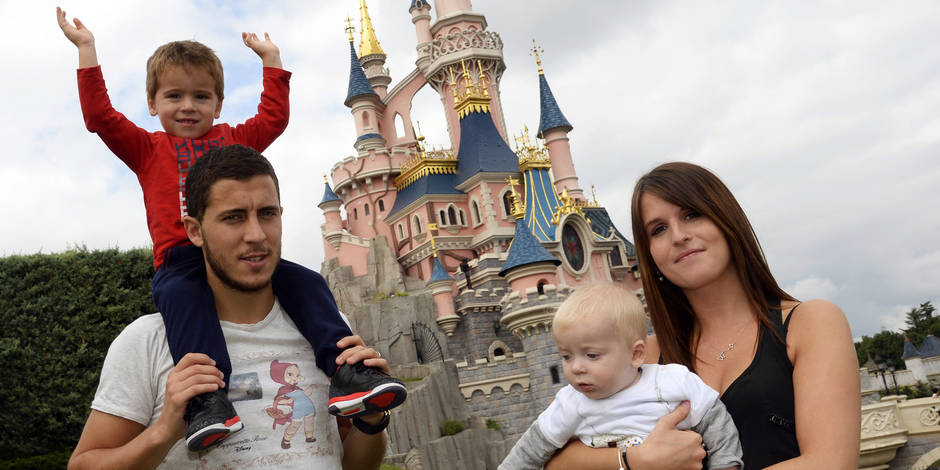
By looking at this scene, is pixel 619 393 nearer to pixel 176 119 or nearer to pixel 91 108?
pixel 176 119

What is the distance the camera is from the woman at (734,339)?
2.67m

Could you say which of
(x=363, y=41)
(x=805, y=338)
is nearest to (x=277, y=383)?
(x=805, y=338)

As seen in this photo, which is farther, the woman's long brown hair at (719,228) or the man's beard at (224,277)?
the woman's long brown hair at (719,228)

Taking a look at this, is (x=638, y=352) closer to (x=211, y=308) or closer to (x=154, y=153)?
Answer: (x=211, y=308)

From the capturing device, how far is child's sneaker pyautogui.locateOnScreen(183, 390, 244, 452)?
241 centimetres

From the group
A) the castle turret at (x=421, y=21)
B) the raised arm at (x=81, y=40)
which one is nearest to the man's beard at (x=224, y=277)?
the raised arm at (x=81, y=40)

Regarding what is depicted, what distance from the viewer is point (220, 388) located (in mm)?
2656

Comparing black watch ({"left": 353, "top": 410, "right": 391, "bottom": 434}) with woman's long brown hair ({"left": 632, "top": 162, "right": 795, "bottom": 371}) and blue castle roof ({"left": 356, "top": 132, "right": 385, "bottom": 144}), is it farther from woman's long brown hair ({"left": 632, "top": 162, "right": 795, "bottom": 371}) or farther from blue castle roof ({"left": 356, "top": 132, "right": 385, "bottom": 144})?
blue castle roof ({"left": 356, "top": 132, "right": 385, "bottom": 144})

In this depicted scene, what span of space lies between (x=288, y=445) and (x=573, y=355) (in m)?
1.14

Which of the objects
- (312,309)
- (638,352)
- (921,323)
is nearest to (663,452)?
(638,352)

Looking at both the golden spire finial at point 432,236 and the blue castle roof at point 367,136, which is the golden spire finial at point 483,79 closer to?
the blue castle roof at point 367,136

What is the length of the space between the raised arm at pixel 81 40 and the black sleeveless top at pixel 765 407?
2.96 metres

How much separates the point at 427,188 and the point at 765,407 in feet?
99.3

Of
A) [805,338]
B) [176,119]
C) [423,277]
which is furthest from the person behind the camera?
[423,277]
